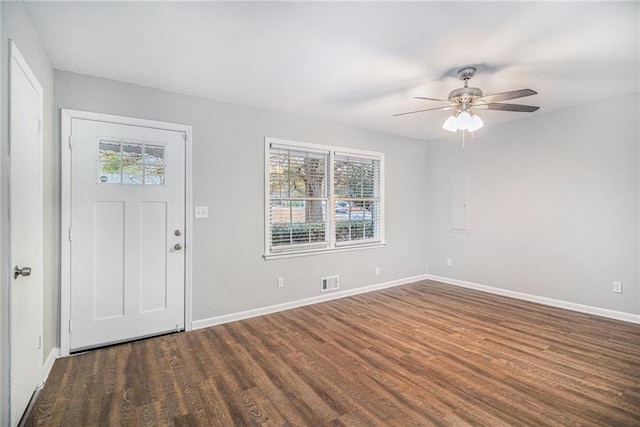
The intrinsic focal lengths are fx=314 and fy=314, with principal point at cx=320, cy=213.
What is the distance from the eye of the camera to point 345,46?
2.41 metres

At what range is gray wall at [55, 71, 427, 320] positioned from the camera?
3056 millimetres

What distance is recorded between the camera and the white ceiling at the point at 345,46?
6.53 ft

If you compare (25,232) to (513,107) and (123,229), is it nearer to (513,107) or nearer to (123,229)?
(123,229)

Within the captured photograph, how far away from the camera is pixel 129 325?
3047 millimetres

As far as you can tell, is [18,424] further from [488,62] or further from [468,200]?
[468,200]

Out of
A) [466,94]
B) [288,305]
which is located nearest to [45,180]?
[288,305]

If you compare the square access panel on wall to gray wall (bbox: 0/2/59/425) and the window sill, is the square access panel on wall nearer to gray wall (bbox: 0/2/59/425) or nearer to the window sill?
the window sill

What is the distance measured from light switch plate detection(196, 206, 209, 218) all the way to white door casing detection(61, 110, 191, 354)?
0.13 metres

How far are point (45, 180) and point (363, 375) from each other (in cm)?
299

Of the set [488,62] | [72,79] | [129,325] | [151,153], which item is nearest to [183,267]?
[129,325]

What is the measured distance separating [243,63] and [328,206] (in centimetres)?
229

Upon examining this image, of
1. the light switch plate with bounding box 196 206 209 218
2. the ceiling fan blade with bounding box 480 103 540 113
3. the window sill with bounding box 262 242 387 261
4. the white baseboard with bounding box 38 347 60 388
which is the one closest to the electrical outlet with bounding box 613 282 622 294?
the ceiling fan blade with bounding box 480 103 540 113

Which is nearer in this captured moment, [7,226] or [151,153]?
[7,226]

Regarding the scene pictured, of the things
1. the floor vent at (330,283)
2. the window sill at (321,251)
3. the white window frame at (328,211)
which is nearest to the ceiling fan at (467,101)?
the white window frame at (328,211)
